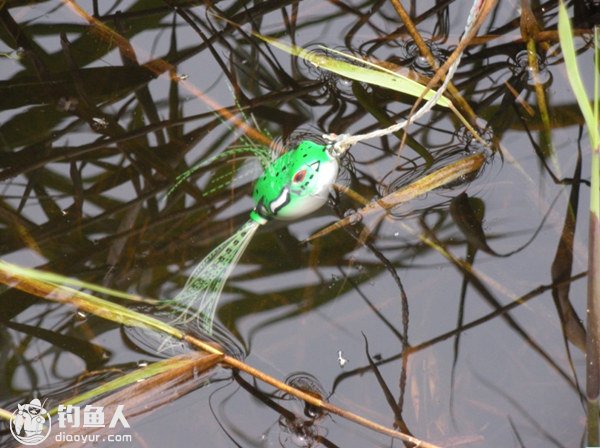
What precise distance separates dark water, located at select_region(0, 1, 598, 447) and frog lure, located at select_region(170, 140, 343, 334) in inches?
1.6

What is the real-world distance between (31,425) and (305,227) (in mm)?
907

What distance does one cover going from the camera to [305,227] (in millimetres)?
1938

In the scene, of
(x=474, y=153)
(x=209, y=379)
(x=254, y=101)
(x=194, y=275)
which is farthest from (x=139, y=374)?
(x=474, y=153)

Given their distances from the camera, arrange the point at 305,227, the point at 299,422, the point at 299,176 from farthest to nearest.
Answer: the point at 305,227 → the point at 299,176 → the point at 299,422

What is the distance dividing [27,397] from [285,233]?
2.74 ft

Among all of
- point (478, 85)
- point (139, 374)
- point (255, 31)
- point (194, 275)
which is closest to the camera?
point (139, 374)

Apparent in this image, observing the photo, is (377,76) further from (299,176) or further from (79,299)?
(79,299)

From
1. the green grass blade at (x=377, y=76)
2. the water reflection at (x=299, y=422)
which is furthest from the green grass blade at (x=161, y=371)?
the green grass blade at (x=377, y=76)

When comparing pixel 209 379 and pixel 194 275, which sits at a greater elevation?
pixel 194 275

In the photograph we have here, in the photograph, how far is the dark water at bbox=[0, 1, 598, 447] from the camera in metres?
1.72

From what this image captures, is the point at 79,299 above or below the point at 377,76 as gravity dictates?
below

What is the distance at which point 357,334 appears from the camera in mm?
1788

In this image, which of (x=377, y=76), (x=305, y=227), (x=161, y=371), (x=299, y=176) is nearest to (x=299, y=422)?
(x=161, y=371)

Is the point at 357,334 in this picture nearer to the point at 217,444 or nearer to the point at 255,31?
the point at 217,444
